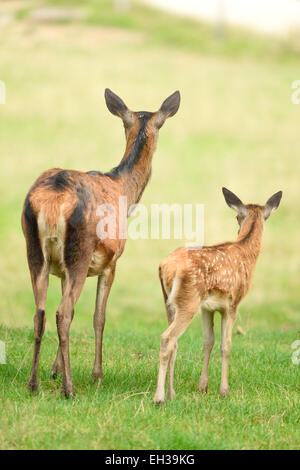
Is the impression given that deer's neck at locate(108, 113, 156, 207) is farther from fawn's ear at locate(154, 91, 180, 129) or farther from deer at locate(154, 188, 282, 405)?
deer at locate(154, 188, 282, 405)

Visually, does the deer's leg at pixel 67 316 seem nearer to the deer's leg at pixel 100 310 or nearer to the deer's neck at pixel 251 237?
the deer's leg at pixel 100 310

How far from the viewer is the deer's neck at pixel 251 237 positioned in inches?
312

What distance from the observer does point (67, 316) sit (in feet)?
23.7

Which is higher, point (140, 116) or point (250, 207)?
point (140, 116)

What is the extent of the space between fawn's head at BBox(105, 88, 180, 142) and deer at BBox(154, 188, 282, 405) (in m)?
1.17

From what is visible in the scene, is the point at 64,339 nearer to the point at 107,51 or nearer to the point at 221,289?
the point at 221,289

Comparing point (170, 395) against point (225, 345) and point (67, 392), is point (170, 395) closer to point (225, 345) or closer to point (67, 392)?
point (225, 345)

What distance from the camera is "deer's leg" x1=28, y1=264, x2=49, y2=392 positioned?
7.17 meters

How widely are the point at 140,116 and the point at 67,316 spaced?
2.51m

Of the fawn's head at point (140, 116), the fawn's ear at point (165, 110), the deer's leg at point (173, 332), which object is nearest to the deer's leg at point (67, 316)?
the deer's leg at point (173, 332)

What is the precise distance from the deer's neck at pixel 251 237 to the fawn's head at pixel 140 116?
1.35m

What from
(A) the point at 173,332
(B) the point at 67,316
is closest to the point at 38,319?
(B) the point at 67,316

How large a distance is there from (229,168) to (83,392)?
2219 cm

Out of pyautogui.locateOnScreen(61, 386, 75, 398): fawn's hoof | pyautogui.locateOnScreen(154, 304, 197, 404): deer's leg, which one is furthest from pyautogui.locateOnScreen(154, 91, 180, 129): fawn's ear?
pyautogui.locateOnScreen(61, 386, 75, 398): fawn's hoof
